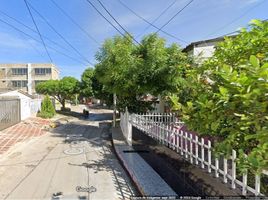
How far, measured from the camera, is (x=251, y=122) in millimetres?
2039

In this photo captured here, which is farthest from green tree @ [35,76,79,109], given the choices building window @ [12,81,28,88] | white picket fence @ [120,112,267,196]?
building window @ [12,81,28,88]

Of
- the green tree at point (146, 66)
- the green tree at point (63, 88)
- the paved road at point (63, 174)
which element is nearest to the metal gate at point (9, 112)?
the paved road at point (63, 174)

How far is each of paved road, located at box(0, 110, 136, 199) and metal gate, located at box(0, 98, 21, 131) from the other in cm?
652

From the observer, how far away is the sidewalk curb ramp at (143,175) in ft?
16.5

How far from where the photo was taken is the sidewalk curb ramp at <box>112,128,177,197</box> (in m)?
5.04

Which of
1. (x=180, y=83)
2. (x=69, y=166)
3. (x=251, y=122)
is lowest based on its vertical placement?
(x=69, y=166)

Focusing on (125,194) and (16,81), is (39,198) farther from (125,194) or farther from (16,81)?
(16,81)

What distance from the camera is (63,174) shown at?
6.79 m


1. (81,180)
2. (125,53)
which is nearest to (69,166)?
(81,180)

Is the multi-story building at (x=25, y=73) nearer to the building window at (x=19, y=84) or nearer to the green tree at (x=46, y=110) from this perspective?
the building window at (x=19, y=84)

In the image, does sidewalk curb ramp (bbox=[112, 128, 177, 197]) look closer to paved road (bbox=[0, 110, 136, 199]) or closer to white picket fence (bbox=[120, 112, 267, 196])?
paved road (bbox=[0, 110, 136, 199])

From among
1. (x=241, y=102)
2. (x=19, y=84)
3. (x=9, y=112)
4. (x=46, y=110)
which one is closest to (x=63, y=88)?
(x=46, y=110)

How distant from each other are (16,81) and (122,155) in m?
61.5

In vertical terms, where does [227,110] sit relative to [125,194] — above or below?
above
